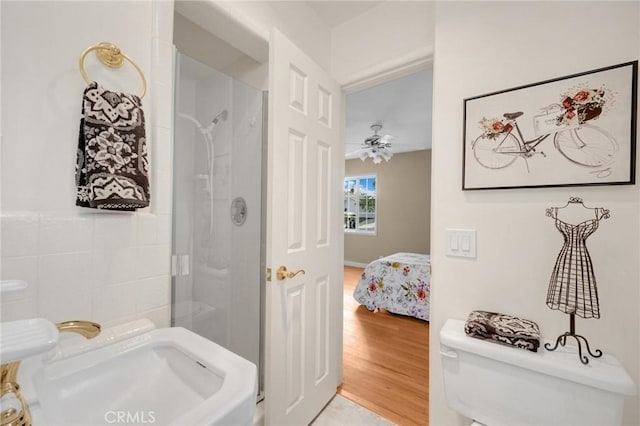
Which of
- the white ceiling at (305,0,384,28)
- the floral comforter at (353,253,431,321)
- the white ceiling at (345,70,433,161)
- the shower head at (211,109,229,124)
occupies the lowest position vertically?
the floral comforter at (353,253,431,321)

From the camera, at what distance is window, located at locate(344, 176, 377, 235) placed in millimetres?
6273

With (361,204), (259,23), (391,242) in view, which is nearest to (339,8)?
(259,23)

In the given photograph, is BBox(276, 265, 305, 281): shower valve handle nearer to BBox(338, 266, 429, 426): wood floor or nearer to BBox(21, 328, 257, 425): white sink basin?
BBox(21, 328, 257, 425): white sink basin

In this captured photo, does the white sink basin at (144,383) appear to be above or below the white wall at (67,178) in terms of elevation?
below

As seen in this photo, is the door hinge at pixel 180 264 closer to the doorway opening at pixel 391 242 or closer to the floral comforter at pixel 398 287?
the doorway opening at pixel 391 242

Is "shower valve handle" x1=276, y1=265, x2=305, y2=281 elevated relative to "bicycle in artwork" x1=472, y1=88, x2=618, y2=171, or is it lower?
lower

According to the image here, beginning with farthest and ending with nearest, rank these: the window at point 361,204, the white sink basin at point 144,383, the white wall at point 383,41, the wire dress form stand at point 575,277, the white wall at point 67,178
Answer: the window at point 361,204 → the white wall at point 383,41 → the wire dress form stand at point 575,277 → the white wall at point 67,178 → the white sink basin at point 144,383

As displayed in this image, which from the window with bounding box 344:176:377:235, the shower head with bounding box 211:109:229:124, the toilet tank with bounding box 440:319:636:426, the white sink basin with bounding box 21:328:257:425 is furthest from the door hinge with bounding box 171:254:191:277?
the window with bounding box 344:176:377:235

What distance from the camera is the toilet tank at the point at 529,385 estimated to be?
2.87 ft

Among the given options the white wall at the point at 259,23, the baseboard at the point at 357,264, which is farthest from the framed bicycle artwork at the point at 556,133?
the baseboard at the point at 357,264

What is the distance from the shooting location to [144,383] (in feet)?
2.45

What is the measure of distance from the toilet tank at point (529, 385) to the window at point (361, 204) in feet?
16.8

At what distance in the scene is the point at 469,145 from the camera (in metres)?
1.26

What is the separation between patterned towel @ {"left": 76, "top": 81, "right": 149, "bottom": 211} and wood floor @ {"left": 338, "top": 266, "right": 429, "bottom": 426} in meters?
1.83
